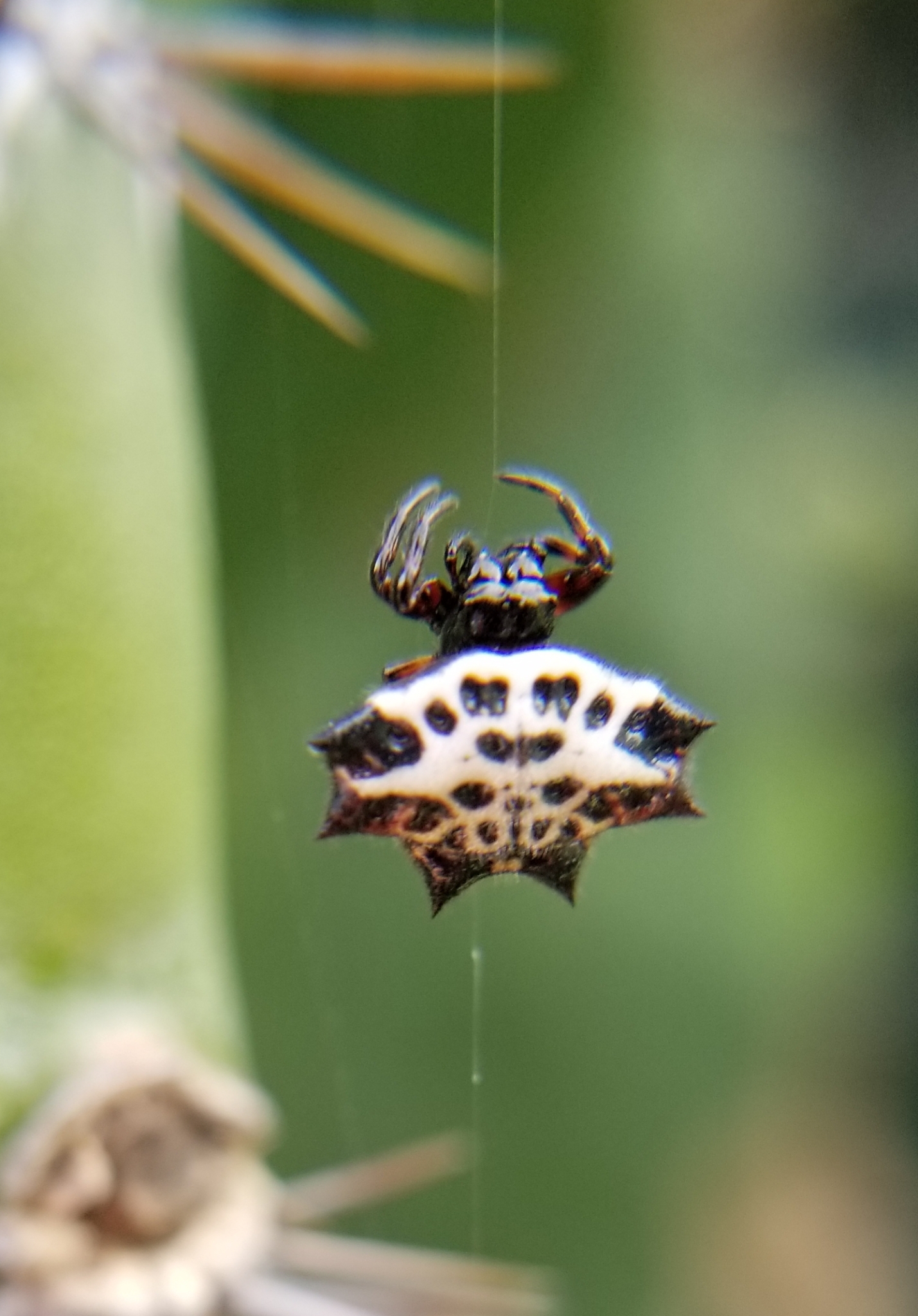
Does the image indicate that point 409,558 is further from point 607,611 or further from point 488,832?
point 607,611

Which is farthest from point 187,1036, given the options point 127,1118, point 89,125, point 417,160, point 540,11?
point 540,11

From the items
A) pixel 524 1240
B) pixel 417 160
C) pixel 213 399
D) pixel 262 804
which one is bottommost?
pixel 524 1240

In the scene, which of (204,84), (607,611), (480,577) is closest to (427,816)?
(480,577)

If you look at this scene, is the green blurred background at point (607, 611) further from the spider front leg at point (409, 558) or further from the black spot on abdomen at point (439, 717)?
the black spot on abdomen at point (439, 717)

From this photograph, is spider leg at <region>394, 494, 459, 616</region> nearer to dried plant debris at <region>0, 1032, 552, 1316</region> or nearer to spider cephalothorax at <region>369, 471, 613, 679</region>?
spider cephalothorax at <region>369, 471, 613, 679</region>

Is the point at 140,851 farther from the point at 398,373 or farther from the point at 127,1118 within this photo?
the point at 398,373

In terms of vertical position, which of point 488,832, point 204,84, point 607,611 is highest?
point 204,84

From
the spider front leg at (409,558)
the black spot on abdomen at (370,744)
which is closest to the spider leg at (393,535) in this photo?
the spider front leg at (409,558)
